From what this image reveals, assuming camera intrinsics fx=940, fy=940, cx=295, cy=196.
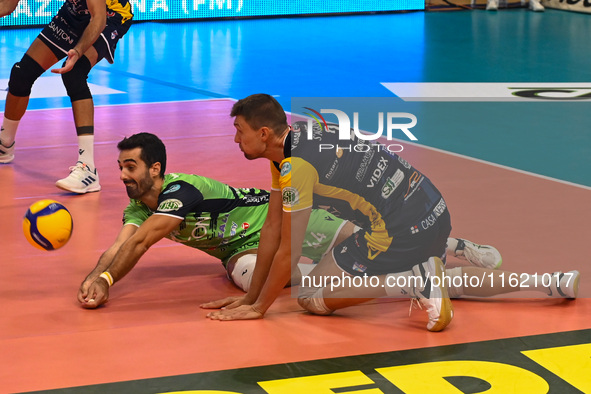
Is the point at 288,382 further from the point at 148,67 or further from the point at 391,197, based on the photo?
the point at 148,67

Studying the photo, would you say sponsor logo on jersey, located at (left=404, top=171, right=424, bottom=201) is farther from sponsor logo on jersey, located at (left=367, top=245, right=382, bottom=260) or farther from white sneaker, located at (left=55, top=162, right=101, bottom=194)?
white sneaker, located at (left=55, top=162, right=101, bottom=194)

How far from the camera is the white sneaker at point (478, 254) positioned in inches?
195

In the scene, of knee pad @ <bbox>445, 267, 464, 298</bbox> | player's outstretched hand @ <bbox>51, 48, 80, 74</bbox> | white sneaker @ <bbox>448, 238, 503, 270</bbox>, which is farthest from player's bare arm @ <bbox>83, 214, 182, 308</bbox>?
player's outstretched hand @ <bbox>51, 48, 80, 74</bbox>

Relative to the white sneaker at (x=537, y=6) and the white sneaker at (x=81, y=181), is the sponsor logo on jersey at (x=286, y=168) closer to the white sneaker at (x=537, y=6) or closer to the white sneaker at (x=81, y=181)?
the white sneaker at (x=81, y=181)

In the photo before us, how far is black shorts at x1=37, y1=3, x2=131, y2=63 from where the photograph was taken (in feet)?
22.9

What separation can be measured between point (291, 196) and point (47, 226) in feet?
4.73

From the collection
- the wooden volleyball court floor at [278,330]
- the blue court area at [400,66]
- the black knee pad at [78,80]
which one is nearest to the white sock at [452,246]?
the wooden volleyball court floor at [278,330]

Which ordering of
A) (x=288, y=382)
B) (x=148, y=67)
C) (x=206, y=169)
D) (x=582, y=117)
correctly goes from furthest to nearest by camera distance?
1. (x=148, y=67)
2. (x=582, y=117)
3. (x=206, y=169)
4. (x=288, y=382)

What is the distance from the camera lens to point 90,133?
→ 6965mm

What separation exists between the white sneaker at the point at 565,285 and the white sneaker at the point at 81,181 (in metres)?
3.55

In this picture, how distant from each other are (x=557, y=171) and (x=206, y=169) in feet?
8.93

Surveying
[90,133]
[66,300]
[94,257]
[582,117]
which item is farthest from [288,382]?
[582,117]

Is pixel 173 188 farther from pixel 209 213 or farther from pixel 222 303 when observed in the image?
pixel 222 303

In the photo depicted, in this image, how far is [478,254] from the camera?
4.97 meters
